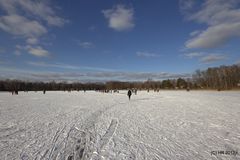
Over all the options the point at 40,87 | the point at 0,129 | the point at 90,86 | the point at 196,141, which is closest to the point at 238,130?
the point at 196,141

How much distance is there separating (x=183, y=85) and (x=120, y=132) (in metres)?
121

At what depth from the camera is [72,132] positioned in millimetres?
8555

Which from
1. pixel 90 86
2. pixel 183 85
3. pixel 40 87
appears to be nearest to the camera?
pixel 183 85

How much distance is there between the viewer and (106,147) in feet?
21.5

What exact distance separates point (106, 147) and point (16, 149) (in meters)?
2.89

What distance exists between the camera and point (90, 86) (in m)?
165

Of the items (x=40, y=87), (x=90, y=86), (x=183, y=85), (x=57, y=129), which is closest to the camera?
(x=57, y=129)

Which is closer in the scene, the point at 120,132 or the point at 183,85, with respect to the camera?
the point at 120,132

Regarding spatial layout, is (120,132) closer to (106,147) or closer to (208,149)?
(106,147)

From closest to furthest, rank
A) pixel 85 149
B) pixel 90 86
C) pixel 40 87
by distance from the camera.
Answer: pixel 85 149, pixel 40 87, pixel 90 86

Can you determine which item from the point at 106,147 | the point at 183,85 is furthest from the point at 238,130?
the point at 183,85

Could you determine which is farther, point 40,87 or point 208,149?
point 40,87

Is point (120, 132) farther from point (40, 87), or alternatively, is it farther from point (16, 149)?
point (40, 87)

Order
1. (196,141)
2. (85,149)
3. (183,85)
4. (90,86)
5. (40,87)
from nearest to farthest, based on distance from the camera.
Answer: (85,149)
(196,141)
(183,85)
(40,87)
(90,86)
